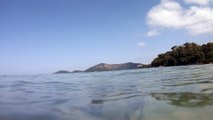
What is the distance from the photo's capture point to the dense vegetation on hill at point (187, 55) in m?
118

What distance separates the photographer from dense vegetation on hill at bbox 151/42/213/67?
389ft

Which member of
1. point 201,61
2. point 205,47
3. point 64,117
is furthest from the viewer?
point 205,47

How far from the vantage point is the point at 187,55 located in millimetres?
124500

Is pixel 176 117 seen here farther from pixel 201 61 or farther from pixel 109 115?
pixel 201 61

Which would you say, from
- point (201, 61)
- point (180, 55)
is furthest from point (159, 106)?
point (180, 55)

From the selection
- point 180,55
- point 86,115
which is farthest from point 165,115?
point 180,55

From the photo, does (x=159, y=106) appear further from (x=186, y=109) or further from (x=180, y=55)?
(x=180, y=55)

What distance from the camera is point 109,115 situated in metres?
4.85

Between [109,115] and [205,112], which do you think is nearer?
[205,112]

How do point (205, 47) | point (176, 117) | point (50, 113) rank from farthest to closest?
Result: point (205, 47)
point (50, 113)
point (176, 117)

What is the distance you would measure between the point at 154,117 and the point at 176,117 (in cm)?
34

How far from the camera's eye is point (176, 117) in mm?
4363

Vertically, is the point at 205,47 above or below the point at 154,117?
above

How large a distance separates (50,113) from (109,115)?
44.2 inches
